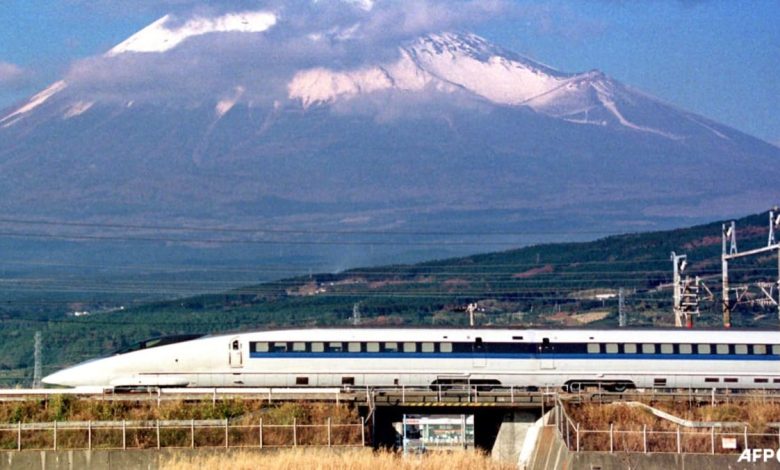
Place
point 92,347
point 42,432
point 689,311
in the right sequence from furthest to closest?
point 92,347, point 689,311, point 42,432

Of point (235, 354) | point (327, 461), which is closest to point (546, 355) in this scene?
point (235, 354)

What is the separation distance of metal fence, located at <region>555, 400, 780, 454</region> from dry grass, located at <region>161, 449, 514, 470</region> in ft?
10.0

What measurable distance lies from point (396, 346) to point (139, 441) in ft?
51.8

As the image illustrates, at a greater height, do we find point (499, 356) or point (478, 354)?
point (478, 354)

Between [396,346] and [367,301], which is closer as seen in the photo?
[396,346]

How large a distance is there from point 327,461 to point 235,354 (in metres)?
16.0

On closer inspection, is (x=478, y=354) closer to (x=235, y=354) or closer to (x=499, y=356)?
(x=499, y=356)

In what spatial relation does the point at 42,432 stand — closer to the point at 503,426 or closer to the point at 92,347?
the point at 503,426

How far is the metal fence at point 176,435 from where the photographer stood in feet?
197

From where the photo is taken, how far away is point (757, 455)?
187ft

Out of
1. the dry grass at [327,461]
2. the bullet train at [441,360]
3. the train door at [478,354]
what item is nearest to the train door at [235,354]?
the bullet train at [441,360]

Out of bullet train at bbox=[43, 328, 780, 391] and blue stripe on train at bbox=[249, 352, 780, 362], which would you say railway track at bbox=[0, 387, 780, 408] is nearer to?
bullet train at bbox=[43, 328, 780, 391]

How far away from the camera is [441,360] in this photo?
7288 centimetres

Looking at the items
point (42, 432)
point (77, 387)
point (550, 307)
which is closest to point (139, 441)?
point (42, 432)
